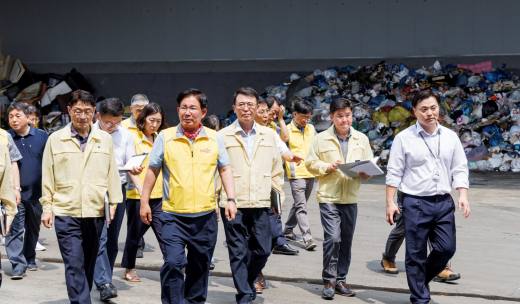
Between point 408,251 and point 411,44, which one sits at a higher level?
point 411,44

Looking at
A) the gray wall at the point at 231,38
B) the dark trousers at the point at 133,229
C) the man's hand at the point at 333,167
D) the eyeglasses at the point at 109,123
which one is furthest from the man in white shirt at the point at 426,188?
the gray wall at the point at 231,38

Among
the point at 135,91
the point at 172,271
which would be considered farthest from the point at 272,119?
the point at 135,91

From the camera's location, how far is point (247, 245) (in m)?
8.00

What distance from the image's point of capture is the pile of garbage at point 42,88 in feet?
75.5

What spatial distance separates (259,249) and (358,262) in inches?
88.0

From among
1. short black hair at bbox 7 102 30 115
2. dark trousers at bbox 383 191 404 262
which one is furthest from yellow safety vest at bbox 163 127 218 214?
short black hair at bbox 7 102 30 115

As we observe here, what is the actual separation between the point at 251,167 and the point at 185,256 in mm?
1159

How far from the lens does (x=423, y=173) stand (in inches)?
307

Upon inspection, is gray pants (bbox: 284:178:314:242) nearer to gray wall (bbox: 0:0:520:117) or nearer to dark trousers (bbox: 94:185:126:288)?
dark trousers (bbox: 94:185:126:288)

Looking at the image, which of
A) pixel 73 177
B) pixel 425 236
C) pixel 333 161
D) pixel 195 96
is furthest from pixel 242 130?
pixel 425 236

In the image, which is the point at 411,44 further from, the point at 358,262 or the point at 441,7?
the point at 358,262

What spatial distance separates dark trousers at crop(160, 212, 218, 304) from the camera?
7.13 metres

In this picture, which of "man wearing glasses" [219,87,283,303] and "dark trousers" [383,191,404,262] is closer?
"man wearing glasses" [219,87,283,303]

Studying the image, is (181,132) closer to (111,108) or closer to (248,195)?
(248,195)
